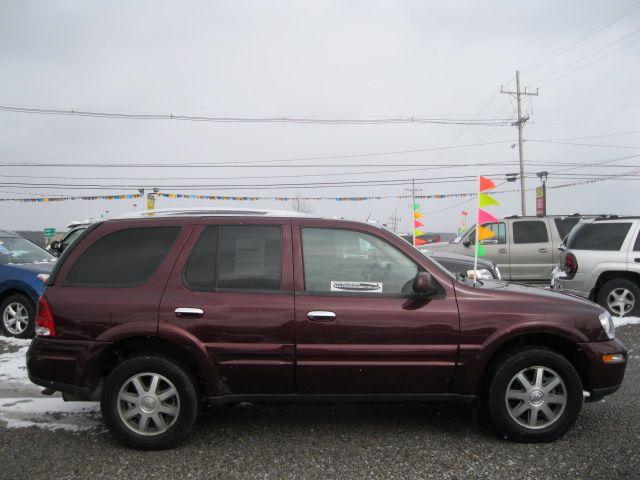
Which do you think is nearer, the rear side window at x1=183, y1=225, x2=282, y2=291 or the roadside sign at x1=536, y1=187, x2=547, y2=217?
the rear side window at x1=183, y1=225, x2=282, y2=291

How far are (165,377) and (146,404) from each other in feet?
0.77

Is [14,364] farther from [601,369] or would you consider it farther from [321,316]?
[601,369]

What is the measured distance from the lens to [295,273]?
12.6 feet

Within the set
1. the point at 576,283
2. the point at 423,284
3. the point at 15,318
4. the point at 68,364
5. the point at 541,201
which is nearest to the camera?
the point at 423,284

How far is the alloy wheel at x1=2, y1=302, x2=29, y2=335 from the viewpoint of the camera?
7469 millimetres

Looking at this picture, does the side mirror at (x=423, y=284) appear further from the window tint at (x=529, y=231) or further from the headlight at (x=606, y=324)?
the window tint at (x=529, y=231)

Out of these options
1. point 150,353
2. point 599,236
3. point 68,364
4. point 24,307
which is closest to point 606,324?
point 150,353

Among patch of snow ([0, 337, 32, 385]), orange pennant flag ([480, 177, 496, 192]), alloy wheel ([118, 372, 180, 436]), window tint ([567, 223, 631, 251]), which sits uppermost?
orange pennant flag ([480, 177, 496, 192])

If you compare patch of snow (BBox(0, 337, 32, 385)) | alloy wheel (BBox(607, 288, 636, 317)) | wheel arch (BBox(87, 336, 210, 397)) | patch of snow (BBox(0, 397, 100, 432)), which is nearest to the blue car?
patch of snow (BBox(0, 337, 32, 385))

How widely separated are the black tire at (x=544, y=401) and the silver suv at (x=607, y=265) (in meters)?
4.83

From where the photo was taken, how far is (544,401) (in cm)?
381

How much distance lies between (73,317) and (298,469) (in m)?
1.90

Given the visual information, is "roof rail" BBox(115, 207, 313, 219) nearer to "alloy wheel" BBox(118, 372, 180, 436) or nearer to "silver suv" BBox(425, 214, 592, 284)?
"alloy wheel" BBox(118, 372, 180, 436)

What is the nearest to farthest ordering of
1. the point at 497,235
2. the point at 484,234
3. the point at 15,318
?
1. the point at 15,318
2. the point at 484,234
3. the point at 497,235
